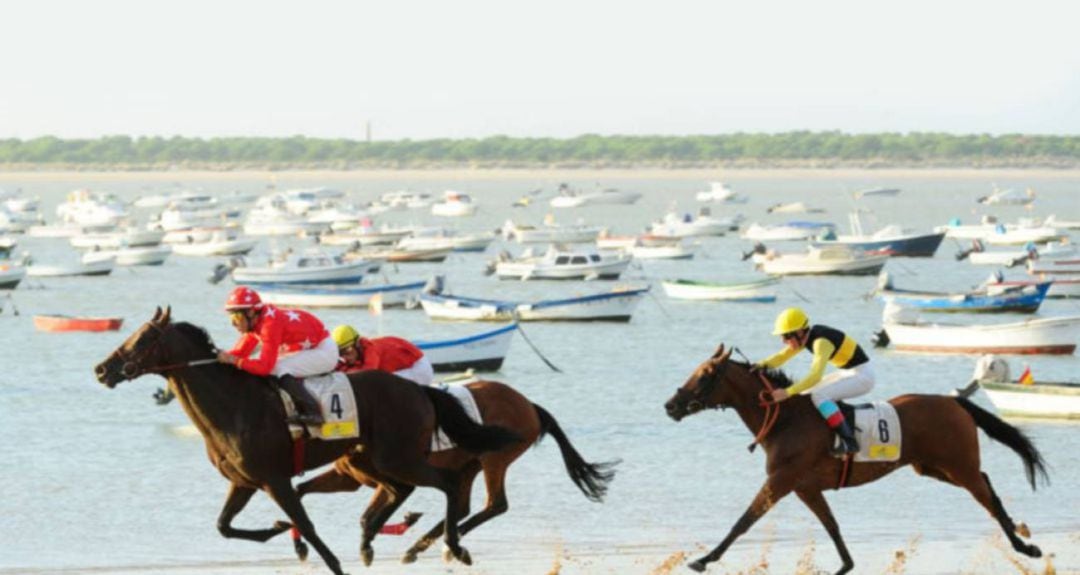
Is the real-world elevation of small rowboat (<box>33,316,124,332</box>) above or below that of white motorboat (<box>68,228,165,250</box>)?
above

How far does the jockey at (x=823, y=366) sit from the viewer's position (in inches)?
725

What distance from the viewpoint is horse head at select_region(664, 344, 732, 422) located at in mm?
18234

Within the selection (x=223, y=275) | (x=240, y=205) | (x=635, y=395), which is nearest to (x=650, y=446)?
(x=635, y=395)

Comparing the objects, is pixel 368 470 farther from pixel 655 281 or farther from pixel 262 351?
pixel 655 281

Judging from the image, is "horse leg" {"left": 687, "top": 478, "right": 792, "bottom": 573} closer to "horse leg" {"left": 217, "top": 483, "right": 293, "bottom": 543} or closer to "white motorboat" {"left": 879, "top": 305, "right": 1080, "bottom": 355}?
"horse leg" {"left": 217, "top": 483, "right": 293, "bottom": 543}

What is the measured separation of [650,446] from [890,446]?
15.9m

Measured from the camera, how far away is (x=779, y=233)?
11044 cm

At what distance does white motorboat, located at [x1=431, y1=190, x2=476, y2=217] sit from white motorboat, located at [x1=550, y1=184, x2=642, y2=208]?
330 inches

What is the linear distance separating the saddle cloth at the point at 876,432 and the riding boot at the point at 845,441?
3.7 inches

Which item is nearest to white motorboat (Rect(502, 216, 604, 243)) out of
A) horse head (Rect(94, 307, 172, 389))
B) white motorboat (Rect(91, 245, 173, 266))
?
white motorboat (Rect(91, 245, 173, 266))

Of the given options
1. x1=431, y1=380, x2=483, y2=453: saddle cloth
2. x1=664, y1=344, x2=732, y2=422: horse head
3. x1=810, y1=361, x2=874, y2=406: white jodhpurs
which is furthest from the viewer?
x1=431, y1=380, x2=483, y2=453: saddle cloth

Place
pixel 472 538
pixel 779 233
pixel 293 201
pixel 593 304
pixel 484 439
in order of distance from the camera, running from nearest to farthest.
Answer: pixel 484 439
pixel 472 538
pixel 593 304
pixel 779 233
pixel 293 201

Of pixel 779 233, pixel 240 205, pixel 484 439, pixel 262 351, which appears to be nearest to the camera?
pixel 262 351

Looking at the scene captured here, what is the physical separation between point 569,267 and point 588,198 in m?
98.9
